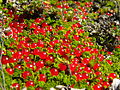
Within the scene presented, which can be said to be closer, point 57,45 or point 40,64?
point 40,64

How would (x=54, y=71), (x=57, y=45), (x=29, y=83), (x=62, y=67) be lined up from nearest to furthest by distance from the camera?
1. (x=29, y=83)
2. (x=54, y=71)
3. (x=62, y=67)
4. (x=57, y=45)

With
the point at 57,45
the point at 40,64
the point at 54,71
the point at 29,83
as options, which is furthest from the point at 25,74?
the point at 57,45

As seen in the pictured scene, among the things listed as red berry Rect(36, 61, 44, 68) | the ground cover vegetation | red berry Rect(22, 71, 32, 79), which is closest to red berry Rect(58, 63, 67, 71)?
the ground cover vegetation

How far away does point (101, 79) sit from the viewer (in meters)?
5.73

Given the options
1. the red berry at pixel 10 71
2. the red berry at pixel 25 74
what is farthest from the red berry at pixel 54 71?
the red berry at pixel 10 71

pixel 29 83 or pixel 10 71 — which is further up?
pixel 10 71

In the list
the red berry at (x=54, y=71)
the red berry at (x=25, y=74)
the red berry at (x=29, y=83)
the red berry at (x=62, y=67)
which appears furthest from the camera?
the red berry at (x=62, y=67)

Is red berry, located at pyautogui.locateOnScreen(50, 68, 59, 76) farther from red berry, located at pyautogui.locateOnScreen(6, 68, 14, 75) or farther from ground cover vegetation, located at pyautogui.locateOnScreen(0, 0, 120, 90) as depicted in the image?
red berry, located at pyautogui.locateOnScreen(6, 68, 14, 75)

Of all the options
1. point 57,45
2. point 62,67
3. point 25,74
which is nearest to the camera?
point 25,74

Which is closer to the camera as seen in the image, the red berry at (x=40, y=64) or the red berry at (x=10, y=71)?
the red berry at (x=10, y=71)

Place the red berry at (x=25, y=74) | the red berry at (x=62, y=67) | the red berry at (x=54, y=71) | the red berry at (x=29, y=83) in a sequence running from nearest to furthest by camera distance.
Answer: the red berry at (x=29, y=83) < the red berry at (x=25, y=74) < the red berry at (x=54, y=71) < the red berry at (x=62, y=67)

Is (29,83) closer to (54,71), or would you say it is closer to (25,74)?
(25,74)

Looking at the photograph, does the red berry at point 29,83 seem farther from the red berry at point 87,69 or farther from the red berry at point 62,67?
the red berry at point 87,69

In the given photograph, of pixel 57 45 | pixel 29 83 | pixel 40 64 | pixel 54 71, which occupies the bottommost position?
pixel 29 83
